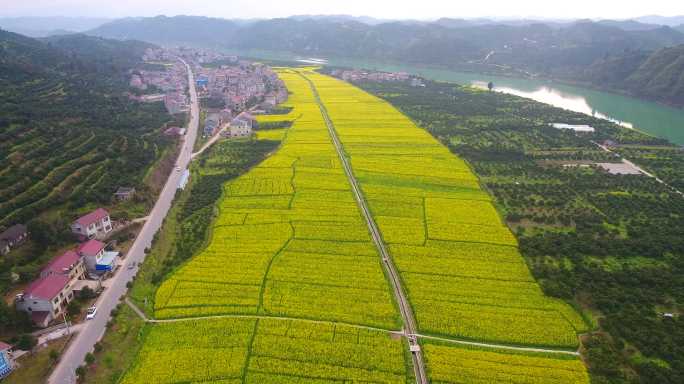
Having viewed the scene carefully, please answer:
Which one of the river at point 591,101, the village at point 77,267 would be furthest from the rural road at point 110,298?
the river at point 591,101

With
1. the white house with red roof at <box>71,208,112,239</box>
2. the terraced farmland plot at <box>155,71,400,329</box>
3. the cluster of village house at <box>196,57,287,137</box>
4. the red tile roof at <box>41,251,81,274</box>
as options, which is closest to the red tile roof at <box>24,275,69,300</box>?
the red tile roof at <box>41,251,81,274</box>

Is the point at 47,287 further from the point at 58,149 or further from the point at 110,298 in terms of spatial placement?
the point at 58,149

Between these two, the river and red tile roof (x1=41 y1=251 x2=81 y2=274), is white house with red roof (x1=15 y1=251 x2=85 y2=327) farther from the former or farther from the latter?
the river

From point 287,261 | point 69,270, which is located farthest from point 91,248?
point 287,261

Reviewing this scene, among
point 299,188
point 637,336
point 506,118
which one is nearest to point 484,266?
point 637,336

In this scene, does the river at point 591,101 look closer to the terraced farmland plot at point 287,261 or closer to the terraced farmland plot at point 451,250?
the terraced farmland plot at point 451,250
